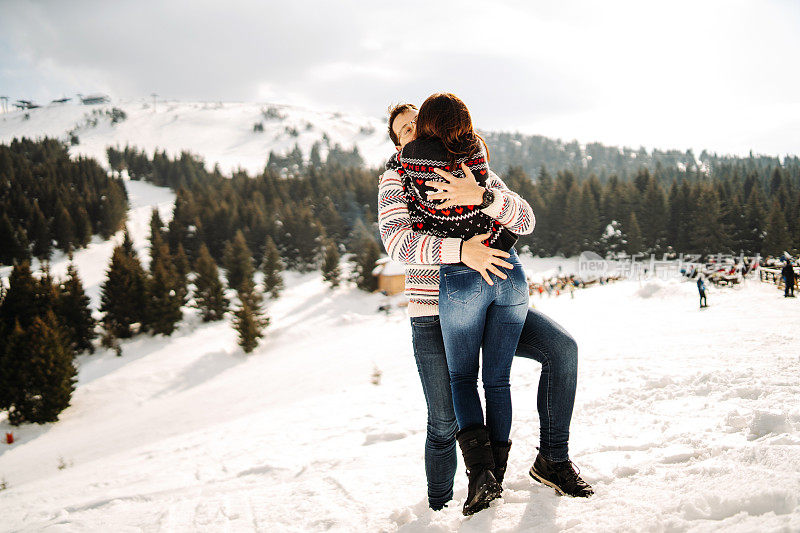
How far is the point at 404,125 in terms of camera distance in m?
2.34

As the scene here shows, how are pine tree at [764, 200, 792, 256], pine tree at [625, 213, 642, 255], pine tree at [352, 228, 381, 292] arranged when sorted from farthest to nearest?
pine tree at [625, 213, 642, 255], pine tree at [764, 200, 792, 256], pine tree at [352, 228, 381, 292]

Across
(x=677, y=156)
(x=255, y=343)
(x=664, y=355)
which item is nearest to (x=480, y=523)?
(x=664, y=355)

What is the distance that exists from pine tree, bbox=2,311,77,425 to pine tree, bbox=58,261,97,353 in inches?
315

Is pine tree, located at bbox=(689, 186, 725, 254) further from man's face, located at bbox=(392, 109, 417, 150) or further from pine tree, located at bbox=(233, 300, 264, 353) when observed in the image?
man's face, located at bbox=(392, 109, 417, 150)

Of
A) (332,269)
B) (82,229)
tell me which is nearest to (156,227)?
(82,229)

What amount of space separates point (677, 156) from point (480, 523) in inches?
7373

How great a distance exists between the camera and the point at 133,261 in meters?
32.6

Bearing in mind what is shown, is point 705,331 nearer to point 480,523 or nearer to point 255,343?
point 480,523

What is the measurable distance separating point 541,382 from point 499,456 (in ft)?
1.54

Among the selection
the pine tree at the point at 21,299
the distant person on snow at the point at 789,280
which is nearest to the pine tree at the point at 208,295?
the pine tree at the point at 21,299

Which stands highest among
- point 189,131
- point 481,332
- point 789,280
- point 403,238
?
point 189,131

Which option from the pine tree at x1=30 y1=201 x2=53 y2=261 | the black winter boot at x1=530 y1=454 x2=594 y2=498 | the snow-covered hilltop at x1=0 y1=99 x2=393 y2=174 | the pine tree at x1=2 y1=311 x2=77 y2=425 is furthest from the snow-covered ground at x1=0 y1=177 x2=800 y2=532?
the snow-covered hilltop at x1=0 y1=99 x2=393 y2=174

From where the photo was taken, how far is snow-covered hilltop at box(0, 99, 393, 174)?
147000 mm

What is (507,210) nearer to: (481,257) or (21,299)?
(481,257)
